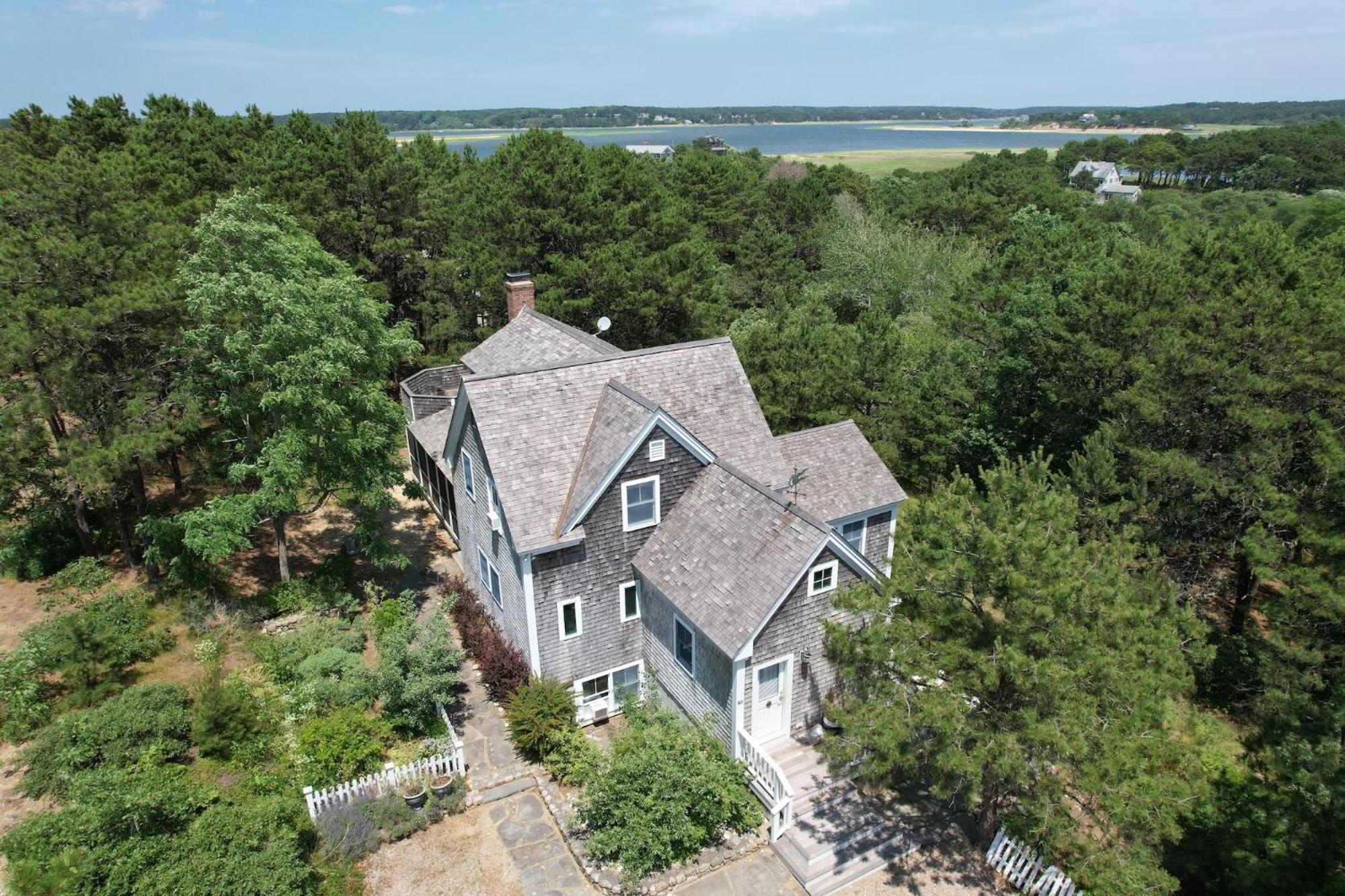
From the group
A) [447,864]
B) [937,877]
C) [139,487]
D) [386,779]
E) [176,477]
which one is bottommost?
[937,877]

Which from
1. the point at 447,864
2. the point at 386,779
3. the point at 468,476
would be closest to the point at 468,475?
the point at 468,476

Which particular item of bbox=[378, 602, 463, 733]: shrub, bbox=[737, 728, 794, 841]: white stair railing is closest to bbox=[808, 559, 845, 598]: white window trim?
bbox=[737, 728, 794, 841]: white stair railing

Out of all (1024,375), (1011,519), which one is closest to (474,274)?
(1024,375)

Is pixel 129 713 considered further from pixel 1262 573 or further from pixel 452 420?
pixel 1262 573

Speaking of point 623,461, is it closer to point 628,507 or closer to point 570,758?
point 628,507

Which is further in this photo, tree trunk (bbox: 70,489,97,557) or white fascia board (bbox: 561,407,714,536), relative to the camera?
tree trunk (bbox: 70,489,97,557)

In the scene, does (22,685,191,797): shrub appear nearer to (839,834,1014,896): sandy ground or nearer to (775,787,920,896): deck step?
(775,787,920,896): deck step

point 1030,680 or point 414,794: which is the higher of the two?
point 1030,680
